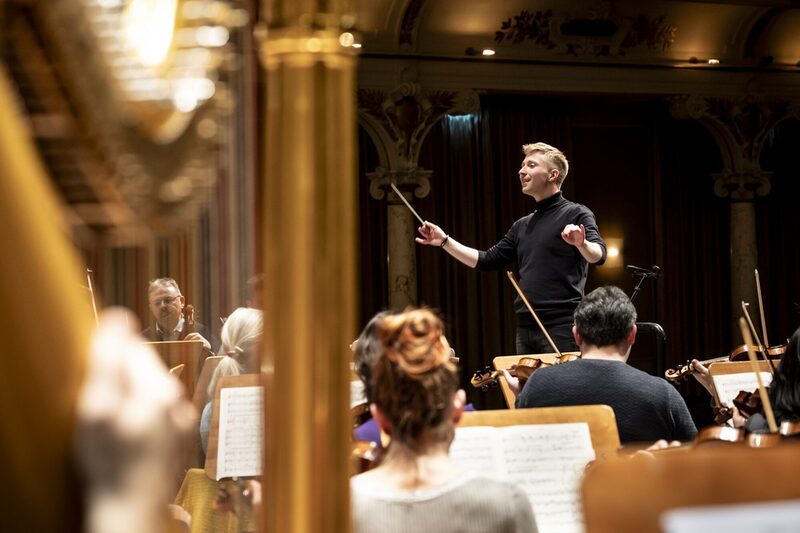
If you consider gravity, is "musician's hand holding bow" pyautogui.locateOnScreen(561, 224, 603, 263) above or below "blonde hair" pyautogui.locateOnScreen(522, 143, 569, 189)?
below

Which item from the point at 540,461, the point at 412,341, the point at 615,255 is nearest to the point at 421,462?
the point at 412,341

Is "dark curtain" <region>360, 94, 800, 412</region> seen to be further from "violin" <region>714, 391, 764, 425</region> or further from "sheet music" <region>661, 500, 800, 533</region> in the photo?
"sheet music" <region>661, 500, 800, 533</region>

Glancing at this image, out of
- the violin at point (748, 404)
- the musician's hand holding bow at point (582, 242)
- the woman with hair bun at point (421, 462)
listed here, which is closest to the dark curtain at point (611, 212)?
the musician's hand holding bow at point (582, 242)

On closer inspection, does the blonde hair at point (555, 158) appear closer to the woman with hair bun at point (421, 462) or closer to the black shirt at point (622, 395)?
the black shirt at point (622, 395)

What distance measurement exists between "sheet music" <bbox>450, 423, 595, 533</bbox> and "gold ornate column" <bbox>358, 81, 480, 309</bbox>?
7.22 meters

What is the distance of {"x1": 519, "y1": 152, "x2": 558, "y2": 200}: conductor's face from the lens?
5375 millimetres

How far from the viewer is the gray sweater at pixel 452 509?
181 centimetres

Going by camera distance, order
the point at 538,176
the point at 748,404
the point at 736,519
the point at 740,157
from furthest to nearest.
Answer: the point at 740,157, the point at 538,176, the point at 748,404, the point at 736,519

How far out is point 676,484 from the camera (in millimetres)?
908

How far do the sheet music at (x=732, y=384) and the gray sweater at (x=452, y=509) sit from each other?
2.41 m

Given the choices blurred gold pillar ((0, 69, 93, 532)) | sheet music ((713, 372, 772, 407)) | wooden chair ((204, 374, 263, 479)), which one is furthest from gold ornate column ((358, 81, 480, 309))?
blurred gold pillar ((0, 69, 93, 532))

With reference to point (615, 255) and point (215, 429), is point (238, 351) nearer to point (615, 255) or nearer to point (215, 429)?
point (215, 429)

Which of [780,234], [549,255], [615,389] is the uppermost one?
[780,234]

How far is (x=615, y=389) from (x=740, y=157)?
8.15 m
